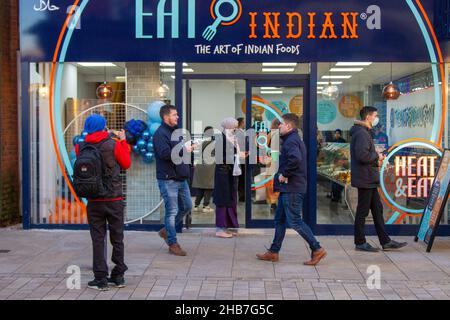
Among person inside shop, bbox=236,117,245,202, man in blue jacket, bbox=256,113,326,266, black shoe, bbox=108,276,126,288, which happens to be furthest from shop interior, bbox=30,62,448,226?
black shoe, bbox=108,276,126,288

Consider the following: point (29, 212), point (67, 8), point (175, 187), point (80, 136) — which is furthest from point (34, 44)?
point (175, 187)

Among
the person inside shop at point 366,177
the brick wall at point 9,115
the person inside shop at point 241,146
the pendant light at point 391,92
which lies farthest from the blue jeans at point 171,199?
the pendant light at point 391,92

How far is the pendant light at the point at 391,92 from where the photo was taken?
8.95 metres

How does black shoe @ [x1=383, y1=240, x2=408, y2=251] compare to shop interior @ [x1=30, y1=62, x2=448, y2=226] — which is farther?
shop interior @ [x1=30, y1=62, x2=448, y2=226]

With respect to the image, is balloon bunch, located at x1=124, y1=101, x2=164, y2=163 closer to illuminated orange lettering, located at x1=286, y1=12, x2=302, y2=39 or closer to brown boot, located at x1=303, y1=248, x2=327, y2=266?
illuminated orange lettering, located at x1=286, y1=12, x2=302, y2=39

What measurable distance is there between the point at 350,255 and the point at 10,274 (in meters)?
4.01

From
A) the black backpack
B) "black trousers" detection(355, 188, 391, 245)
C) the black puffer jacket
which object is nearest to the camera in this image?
the black backpack

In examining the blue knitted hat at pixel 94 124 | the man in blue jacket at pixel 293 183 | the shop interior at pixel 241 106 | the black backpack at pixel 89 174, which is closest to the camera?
the black backpack at pixel 89 174

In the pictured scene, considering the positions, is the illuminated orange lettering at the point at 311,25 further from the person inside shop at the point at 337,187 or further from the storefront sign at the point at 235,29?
the person inside shop at the point at 337,187

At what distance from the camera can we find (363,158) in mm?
7742

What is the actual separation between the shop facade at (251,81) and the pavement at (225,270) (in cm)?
62

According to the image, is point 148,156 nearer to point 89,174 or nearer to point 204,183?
point 204,183

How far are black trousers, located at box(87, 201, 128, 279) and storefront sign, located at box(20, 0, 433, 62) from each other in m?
3.27

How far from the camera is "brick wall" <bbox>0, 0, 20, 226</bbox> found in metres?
9.40
